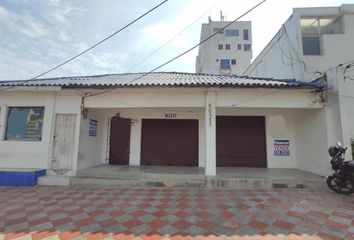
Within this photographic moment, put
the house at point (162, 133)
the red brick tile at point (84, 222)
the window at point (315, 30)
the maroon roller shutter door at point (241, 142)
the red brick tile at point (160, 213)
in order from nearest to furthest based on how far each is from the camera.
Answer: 1. the red brick tile at point (84, 222)
2. the red brick tile at point (160, 213)
3. the house at point (162, 133)
4. the maroon roller shutter door at point (241, 142)
5. the window at point (315, 30)

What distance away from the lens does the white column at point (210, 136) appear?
6.73 meters

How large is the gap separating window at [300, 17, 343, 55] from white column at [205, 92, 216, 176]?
6.68 metres

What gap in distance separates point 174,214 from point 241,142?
557 cm

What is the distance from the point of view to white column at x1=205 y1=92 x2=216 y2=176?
6727mm

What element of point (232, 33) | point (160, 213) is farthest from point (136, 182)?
point (232, 33)

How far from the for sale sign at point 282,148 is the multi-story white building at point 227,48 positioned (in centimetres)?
2602

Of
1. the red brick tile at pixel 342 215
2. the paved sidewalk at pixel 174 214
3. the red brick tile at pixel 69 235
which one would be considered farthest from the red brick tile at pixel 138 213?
the red brick tile at pixel 342 215

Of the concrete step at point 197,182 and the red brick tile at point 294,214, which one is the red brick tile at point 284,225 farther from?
the concrete step at point 197,182

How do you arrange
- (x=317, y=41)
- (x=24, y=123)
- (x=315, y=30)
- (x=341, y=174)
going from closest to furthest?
(x=341, y=174) → (x=24, y=123) → (x=317, y=41) → (x=315, y=30)

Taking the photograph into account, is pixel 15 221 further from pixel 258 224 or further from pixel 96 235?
pixel 258 224

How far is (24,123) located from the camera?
7.48 metres

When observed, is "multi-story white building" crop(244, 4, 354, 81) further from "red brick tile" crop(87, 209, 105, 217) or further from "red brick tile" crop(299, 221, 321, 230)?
"red brick tile" crop(87, 209, 105, 217)

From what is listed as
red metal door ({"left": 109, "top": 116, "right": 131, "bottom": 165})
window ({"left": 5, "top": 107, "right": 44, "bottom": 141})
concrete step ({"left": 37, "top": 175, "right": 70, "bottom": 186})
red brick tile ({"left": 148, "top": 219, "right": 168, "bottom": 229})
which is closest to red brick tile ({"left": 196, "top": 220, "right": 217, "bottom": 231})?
red brick tile ({"left": 148, "top": 219, "right": 168, "bottom": 229})

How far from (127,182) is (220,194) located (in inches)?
116
